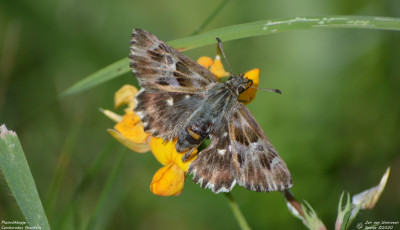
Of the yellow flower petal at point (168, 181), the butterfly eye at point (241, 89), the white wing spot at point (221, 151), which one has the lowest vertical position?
the yellow flower petal at point (168, 181)

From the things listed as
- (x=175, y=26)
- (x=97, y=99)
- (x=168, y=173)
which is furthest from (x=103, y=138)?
(x=168, y=173)

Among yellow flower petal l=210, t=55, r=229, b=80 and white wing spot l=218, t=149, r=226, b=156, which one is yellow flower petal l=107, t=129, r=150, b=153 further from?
yellow flower petal l=210, t=55, r=229, b=80

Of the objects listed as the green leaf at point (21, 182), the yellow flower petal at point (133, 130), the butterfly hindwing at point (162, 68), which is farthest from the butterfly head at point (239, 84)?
the green leaf at point (21, 182)

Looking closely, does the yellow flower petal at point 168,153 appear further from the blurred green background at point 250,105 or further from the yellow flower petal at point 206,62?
the blurred green background at point 250,105

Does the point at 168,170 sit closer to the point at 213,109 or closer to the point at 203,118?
the point at 203,118

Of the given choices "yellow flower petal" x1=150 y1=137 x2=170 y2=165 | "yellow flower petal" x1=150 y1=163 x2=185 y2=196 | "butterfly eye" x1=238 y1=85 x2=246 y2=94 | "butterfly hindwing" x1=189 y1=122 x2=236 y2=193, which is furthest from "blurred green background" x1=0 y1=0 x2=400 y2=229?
"butterfly eye" x1=238 y1=85 x2=246 y2=94

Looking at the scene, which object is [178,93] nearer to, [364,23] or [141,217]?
[364,23]
